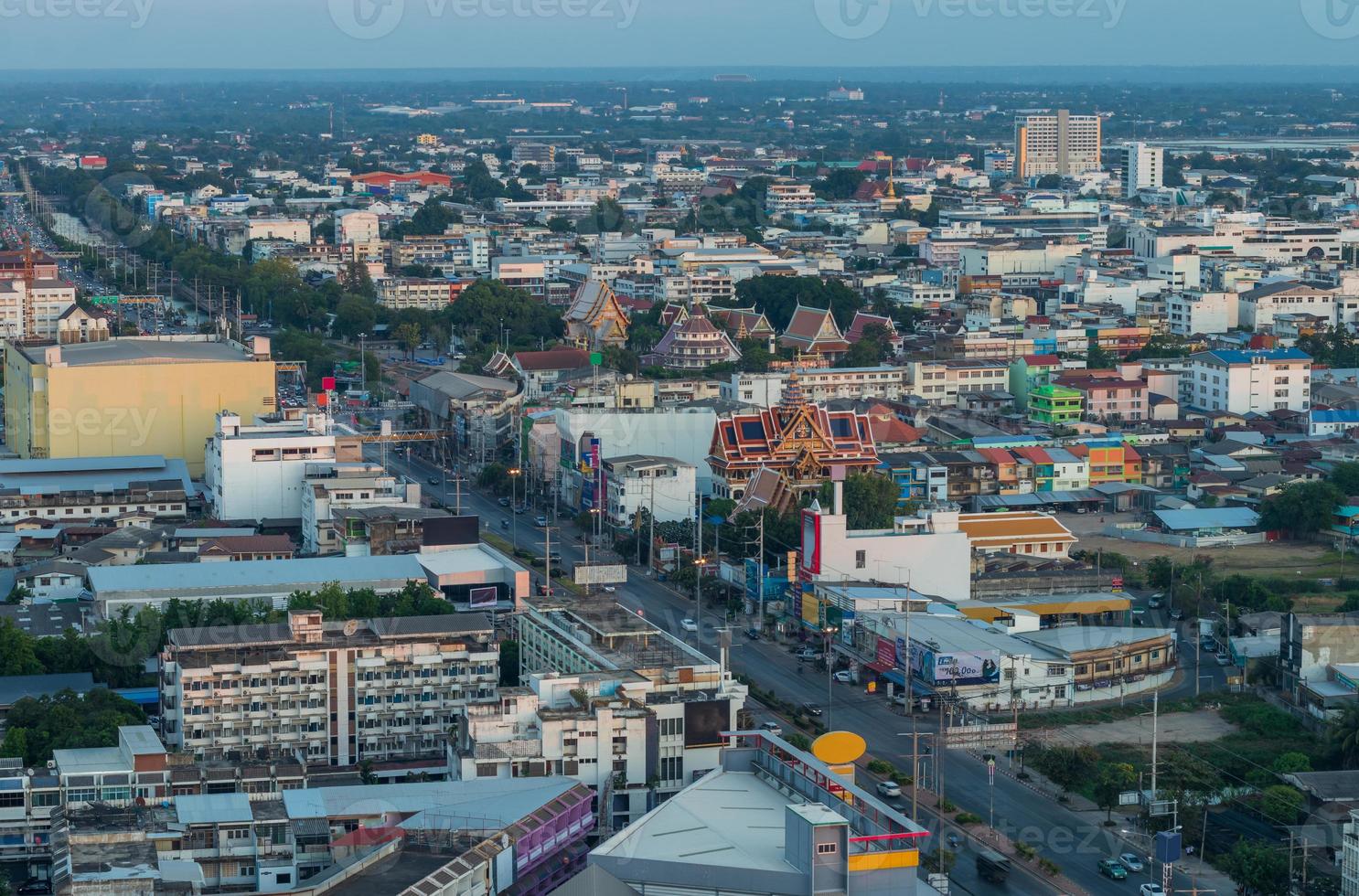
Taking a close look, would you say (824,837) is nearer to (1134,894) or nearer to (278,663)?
(1134,894)

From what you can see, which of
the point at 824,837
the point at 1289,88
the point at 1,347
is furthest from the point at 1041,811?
the point at 1289,88

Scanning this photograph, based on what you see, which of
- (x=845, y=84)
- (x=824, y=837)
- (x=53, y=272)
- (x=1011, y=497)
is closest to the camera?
(x=824, y=837)

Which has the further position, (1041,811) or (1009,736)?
(1009,736)

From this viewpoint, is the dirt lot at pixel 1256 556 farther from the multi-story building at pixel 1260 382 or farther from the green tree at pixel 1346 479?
the multi-story building at pixel 1260 382

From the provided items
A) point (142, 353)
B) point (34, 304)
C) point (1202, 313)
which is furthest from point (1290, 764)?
point (34, 304)

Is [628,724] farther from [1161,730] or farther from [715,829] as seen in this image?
[1161,730]

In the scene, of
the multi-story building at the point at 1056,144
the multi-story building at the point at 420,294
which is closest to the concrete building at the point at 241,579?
the multi-story building at the point at 420,294
